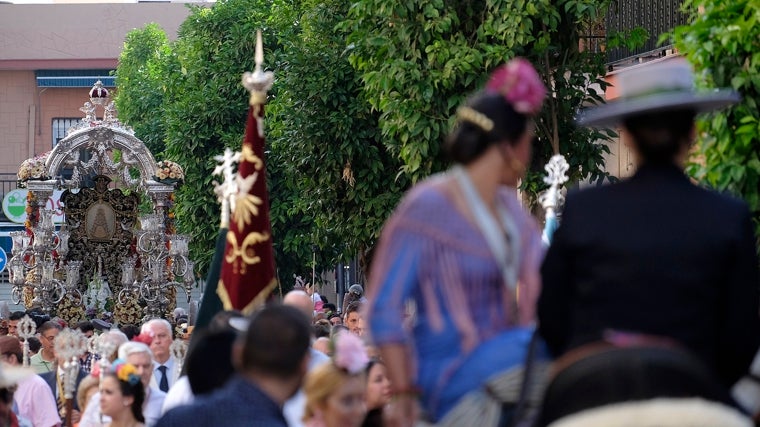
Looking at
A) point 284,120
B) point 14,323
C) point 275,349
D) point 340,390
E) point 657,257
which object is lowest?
point 14,323

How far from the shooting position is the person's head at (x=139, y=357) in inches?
421

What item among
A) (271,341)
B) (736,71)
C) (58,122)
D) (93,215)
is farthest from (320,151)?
(58,122)

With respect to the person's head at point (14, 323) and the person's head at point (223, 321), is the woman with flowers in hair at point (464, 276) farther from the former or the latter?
the person's head at point (14, 323)

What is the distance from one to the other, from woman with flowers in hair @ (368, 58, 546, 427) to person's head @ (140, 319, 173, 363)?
→ 28.8 ft

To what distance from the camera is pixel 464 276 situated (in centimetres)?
474

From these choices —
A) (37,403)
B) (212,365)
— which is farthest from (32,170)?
(212,365)

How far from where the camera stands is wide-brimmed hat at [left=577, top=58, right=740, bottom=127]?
450 cm

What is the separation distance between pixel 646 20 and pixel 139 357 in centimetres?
1242

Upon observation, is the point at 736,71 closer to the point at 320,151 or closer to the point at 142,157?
the point at 320,151

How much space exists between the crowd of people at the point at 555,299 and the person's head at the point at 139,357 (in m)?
5.41

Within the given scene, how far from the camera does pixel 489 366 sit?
15.3 ft

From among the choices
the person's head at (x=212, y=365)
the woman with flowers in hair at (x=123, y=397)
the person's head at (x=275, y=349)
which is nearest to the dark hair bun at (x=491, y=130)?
the person's head at (x=275, y=349)

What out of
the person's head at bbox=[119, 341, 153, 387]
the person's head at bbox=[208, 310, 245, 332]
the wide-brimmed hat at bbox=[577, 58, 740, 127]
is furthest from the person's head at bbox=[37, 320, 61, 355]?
the wide-brimmed hat at bbox=[577, 58, 740, 127]

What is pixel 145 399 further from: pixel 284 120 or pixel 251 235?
pixel 284 120
